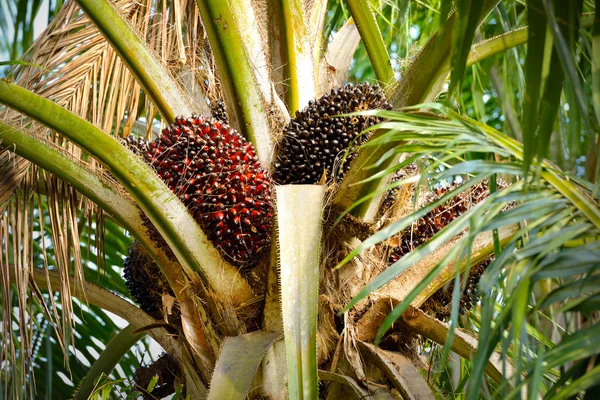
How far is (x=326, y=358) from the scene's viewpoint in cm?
173

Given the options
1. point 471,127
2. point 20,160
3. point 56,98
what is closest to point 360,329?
point 471,127

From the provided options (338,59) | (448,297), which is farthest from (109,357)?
(338,59)

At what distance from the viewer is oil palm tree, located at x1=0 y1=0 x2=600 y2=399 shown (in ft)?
3.34

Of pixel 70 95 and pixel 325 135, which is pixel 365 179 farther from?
pixel 70 95

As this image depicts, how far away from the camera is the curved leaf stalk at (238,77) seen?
1735 millimetres

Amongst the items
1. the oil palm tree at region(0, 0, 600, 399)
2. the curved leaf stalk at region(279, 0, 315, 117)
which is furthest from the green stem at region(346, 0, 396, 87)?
the curved leaf stalk at region(279, 0, 315, 117)

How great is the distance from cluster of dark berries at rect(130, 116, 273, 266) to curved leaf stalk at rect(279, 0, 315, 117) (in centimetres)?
34

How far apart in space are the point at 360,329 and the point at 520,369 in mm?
802

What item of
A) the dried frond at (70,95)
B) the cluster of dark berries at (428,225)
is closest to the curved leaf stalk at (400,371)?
the cluster of dark berries at (428,225)

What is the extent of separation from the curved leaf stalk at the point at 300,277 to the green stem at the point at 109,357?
2.59ft

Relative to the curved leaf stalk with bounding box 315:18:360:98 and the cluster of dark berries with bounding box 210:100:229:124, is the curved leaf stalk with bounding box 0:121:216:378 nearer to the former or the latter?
the cluster of dark berries with bounding box 210:100:229:124

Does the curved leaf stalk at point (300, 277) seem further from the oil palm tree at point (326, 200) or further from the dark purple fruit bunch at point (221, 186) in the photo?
the dark purple fruit bunch at point (221, 186)

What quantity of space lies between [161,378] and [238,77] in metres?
0.79

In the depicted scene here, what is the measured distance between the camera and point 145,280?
2.02m
